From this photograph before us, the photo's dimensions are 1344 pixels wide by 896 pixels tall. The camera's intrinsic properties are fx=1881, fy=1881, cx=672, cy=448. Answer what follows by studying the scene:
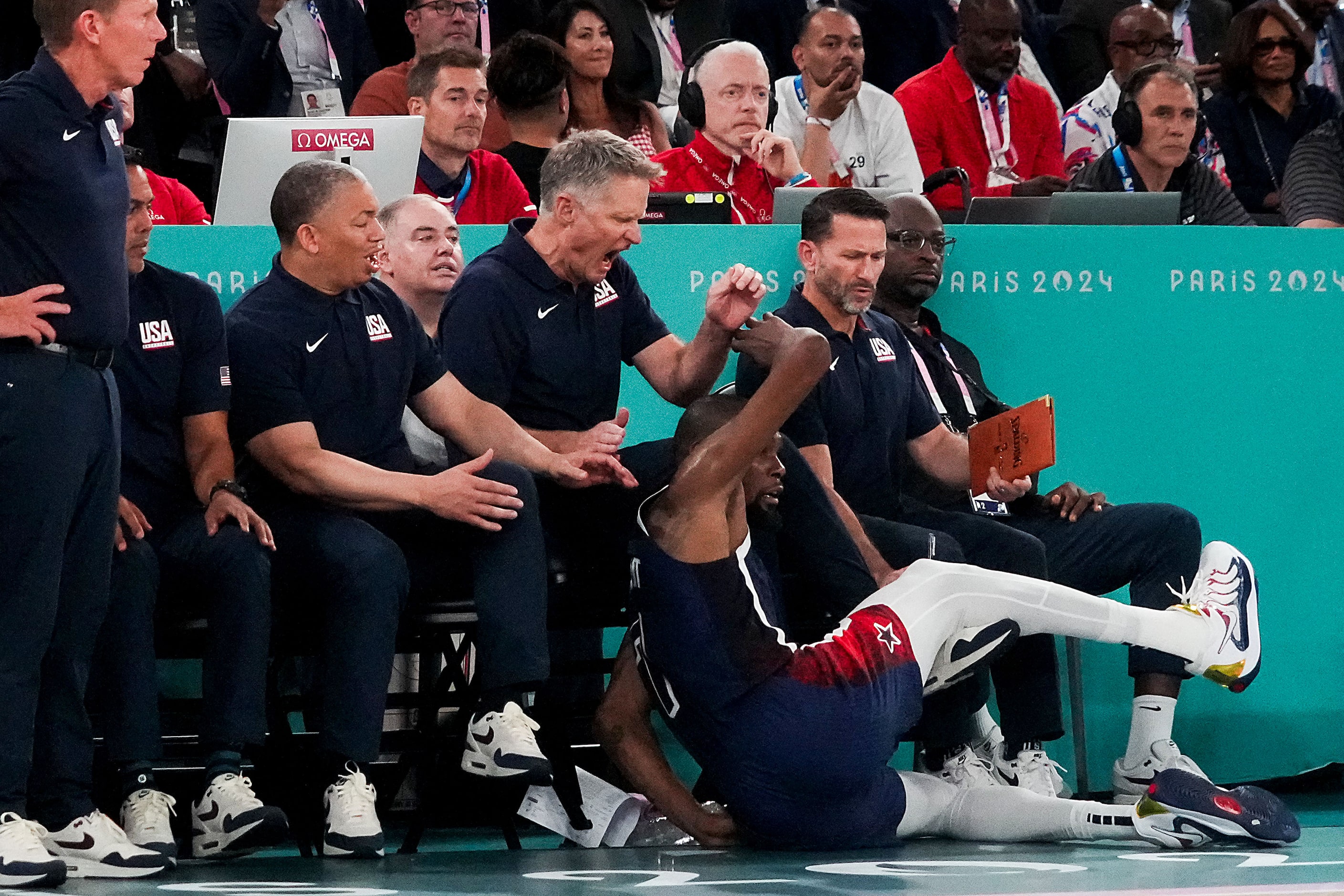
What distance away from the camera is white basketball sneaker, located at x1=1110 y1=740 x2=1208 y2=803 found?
16.0ft

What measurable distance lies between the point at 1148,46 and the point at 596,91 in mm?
2646

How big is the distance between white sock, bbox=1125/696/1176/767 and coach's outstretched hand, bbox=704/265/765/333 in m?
1.46

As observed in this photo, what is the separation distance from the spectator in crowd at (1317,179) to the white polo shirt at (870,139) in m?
1.32

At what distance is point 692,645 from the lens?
13.3ft

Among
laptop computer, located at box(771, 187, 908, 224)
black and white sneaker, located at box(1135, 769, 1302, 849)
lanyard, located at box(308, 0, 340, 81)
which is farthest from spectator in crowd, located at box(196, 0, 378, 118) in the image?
black and white sneaker, located at box(1135, 769, 1302, 849)

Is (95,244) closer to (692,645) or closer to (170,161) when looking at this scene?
(692,645)

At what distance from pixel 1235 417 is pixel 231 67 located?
3.76m

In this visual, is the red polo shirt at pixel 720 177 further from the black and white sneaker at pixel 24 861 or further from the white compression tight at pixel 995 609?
the black and white sneaker at pixel 24 861

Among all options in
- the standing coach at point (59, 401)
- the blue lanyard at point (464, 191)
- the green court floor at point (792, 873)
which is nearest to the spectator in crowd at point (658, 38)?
the blue lanyard at point (464, 191)

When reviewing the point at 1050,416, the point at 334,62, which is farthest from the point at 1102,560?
the point at 334,62

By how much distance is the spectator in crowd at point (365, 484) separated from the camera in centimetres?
410

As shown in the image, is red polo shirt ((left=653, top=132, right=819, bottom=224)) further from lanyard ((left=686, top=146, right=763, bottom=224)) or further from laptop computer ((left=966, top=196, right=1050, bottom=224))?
laptop computer ((left=966, top=196, right=1050, bottom=224))

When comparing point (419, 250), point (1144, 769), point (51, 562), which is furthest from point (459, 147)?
point (1144, 769)

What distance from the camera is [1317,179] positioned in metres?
6.75
